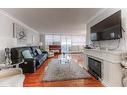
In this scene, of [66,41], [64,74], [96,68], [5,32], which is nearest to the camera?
[96,68]

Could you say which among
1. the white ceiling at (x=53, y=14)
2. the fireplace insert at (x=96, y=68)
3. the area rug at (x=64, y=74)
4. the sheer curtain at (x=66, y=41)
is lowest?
the area rug at (x=64, y=74)

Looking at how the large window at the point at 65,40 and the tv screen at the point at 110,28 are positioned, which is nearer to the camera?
the tv screen at the point at 110,28

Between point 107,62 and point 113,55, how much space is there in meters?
0.31

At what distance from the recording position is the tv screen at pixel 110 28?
9.37 ft

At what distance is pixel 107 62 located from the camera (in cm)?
295

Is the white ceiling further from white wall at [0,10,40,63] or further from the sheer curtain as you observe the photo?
the sheer curtain

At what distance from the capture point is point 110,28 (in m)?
3.30

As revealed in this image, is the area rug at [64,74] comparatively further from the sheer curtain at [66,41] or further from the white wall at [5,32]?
the sheer curtain at [66,41]

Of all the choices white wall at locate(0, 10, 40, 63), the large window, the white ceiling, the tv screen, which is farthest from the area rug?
the large window

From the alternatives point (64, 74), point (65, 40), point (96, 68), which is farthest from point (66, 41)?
point (96, 68)

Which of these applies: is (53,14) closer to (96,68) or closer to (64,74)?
(64,74)

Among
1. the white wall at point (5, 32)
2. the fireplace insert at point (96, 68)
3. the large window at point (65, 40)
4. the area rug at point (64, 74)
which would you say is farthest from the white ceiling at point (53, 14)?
the large window at point (65, 40)
